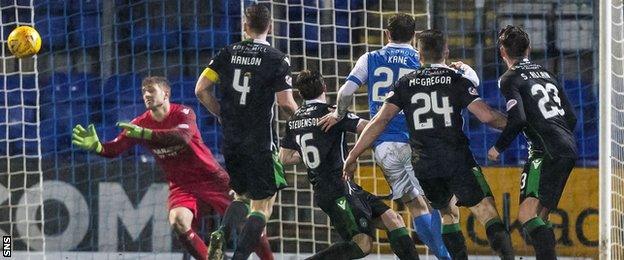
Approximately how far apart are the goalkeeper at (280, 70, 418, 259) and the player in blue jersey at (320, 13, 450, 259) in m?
0.30

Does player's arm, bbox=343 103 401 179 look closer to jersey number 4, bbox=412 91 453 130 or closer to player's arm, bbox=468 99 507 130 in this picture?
jersey number 4, bbox=412 91 453 130

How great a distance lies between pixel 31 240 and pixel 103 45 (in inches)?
71.2

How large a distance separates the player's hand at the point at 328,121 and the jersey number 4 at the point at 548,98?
49.3 inches

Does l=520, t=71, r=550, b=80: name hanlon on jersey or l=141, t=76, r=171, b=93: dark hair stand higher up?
l=520, t=71, r=550, b=80: name hanlon on jersey

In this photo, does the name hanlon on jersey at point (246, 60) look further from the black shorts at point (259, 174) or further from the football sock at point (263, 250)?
the football sock at point (263, 250)

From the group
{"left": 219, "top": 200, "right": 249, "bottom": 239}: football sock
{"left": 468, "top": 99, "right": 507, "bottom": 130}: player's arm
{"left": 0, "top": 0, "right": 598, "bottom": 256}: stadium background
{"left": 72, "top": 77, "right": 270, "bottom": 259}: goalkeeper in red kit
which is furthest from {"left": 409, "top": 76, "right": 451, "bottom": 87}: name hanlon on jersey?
{"left": 0, "top": 0, "right": 598, "bottom": 256}: stadium background

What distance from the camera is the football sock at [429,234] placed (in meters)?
10.8

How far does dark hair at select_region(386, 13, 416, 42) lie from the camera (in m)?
10.8

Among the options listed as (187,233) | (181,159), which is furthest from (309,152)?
(181,159)

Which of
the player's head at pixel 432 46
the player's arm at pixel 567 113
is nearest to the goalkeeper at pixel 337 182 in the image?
the player's head at pixel 432 46

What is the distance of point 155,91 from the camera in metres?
12.4

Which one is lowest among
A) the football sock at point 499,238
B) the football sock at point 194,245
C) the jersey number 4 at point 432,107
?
the football sock at point 194,245

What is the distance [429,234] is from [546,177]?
1075mm

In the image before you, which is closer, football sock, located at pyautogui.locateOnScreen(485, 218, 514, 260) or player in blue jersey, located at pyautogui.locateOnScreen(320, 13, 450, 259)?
football sock, located at pyautogui.locateOnScreen(485, 218, 514, 260)
